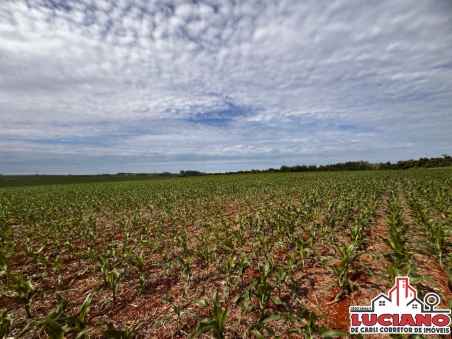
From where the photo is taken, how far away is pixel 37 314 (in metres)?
3.71

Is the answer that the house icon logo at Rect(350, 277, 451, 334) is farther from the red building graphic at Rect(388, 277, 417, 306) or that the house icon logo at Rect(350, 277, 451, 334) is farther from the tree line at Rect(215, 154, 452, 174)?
the tree line at Rect(215, 154, 452, 174)

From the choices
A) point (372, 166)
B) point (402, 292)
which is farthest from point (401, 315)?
point (372, 166)

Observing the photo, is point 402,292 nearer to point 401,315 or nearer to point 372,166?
point 401,315

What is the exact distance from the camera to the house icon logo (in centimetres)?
291

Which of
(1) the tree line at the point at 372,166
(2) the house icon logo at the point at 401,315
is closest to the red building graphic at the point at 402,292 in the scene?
(2) the house icon logo at the point at 401,315

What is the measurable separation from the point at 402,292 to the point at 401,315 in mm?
475

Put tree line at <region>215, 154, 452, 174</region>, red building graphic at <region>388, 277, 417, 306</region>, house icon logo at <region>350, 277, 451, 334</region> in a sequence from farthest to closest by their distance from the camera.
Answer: tree line at <region>215, 154, 452, 174</region>
red building graphic at <region>388, 277, 417, 306</region>
house icon logo at <region>350, 277, 451, 334</region>

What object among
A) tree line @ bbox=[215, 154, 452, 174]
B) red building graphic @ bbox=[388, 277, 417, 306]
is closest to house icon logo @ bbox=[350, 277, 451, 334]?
red building graphic @ bbox=[388, 277, 417, 306]

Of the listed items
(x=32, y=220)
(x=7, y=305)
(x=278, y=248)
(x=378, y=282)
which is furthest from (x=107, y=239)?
(x=378, y=282)

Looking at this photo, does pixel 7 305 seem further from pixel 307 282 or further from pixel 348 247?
pixel 348 247

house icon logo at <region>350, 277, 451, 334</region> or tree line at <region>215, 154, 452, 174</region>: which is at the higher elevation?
tree line at <region>215, 154, 452, 174</region>

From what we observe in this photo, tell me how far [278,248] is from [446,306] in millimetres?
3501

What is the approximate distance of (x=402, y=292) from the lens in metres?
3.40

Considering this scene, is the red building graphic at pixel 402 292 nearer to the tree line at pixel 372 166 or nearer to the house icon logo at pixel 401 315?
the house icon logo at pixel 401 315
